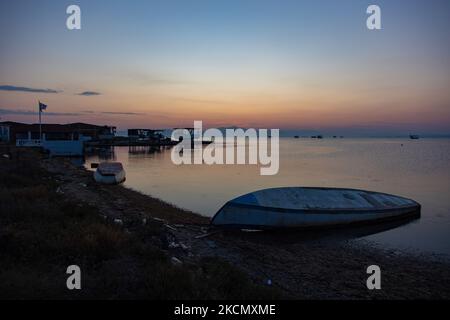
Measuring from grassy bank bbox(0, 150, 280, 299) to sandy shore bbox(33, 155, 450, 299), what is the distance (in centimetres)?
144

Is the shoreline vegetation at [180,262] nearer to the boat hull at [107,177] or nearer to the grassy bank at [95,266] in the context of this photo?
the grassy bank at [95,266]

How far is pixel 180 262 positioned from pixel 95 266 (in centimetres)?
206

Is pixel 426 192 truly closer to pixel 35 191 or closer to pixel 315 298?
pixel 315 298

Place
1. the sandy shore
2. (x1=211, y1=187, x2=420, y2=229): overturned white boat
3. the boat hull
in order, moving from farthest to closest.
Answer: the boat hull → (x1=211, y1=187, x2=420, y2=229): overturned white boat → the sandy shore

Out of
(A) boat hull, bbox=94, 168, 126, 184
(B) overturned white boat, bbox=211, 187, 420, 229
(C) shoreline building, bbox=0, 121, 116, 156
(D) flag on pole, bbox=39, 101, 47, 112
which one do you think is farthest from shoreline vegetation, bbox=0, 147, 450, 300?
(C) shoreline building, bbox=0, 121, 116, 156

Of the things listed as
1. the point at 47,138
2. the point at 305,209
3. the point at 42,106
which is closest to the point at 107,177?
the point at 305,209

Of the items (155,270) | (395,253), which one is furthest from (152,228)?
(395,253)

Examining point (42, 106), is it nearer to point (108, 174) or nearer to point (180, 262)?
point (108, 174)

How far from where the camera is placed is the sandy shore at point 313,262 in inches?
346

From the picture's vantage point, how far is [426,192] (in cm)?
2953

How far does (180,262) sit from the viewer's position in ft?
26.9

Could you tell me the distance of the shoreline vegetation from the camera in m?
5.93

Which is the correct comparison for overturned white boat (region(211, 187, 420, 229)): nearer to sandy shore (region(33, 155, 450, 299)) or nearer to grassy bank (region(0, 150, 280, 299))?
sandy shore (region(33, 155, 450, 299))

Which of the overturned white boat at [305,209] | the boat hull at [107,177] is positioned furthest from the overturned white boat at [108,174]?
the overturned white boat at [305,209]
